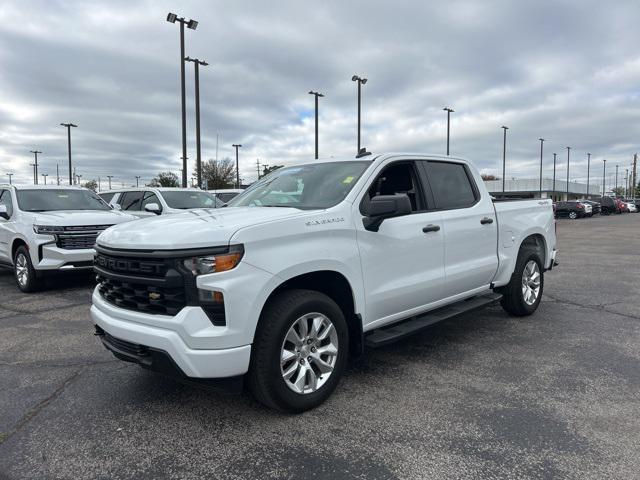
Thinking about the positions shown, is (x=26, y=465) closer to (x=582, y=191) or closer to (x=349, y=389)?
(x=349, y=389)

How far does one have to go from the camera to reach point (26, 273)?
7875mm

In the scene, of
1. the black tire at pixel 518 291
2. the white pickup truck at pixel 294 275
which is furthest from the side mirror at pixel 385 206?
the black tire at pixel 518 291

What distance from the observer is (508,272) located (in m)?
5.59

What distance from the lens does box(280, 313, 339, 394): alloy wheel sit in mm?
3320

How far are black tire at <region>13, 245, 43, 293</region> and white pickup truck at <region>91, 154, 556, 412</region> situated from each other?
4.90 meters

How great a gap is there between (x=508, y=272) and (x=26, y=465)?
4822mm

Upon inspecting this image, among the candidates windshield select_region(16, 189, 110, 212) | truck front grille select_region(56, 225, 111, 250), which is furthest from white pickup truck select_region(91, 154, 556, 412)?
windshield select_region(16, 189, 110, 212)

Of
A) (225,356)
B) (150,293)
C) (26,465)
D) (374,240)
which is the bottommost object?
(26,465)

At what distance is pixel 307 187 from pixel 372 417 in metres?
1.96

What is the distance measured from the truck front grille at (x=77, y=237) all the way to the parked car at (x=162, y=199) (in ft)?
9.53

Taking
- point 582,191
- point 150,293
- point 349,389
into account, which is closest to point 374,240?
point 349,389

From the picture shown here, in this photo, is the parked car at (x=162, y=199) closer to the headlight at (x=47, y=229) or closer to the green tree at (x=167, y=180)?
the headlight at (x=47, y=229)

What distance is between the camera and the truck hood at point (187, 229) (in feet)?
9.90

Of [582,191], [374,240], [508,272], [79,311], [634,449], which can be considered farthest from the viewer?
[582,191]
